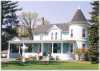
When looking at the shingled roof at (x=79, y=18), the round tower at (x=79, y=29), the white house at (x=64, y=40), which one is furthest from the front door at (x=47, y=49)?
the shingled roof at (x=79, y=18)

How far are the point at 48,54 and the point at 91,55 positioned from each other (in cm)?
814

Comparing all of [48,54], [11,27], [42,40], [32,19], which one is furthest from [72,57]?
[32,19]

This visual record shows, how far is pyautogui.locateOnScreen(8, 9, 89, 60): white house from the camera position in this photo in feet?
141

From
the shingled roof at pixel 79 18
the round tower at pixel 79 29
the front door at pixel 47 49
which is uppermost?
the shingled roof at pixel 79 18

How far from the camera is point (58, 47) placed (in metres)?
44.1

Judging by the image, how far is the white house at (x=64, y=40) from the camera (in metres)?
43.1

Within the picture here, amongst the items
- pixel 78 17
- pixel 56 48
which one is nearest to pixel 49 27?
pixel 56 48

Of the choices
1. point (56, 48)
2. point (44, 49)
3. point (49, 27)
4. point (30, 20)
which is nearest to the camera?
point (56, 48)

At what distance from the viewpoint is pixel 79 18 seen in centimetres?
4406

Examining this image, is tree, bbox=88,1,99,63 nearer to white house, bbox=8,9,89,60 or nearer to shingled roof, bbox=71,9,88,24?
white house, bbox=8,9,89,60

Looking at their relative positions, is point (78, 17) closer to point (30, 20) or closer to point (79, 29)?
point (79, 29)

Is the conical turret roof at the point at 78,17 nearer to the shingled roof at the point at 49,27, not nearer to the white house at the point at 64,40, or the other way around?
the white house at the point at 64,40

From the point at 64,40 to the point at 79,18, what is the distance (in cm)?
362

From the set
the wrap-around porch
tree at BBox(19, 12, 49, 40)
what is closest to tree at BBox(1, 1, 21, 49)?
the wrap-around porch
